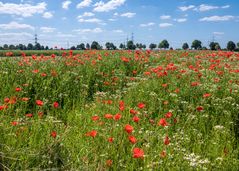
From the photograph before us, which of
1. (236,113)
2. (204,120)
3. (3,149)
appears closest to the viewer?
(3,149)

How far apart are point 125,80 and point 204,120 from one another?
397cm

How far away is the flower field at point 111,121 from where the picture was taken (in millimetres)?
4301

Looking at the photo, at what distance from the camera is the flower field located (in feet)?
14.1

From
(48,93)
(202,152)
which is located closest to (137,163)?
(202,152)

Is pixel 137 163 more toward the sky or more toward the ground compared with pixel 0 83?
more toward the ground

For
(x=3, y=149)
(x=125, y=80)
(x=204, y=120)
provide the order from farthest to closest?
(x=125, y=80)
(x=204, y=120)
(x=3, y=149)

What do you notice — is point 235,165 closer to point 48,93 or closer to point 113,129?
point 113,129

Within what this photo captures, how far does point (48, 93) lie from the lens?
316 inches

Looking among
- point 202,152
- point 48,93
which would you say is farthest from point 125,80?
point 202,152

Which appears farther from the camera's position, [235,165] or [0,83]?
[0,83]

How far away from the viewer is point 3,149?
159 inches

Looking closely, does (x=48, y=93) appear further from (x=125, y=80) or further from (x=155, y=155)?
(x=155, y=155)

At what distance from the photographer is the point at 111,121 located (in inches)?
235

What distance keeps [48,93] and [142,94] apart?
2039 millimetres
